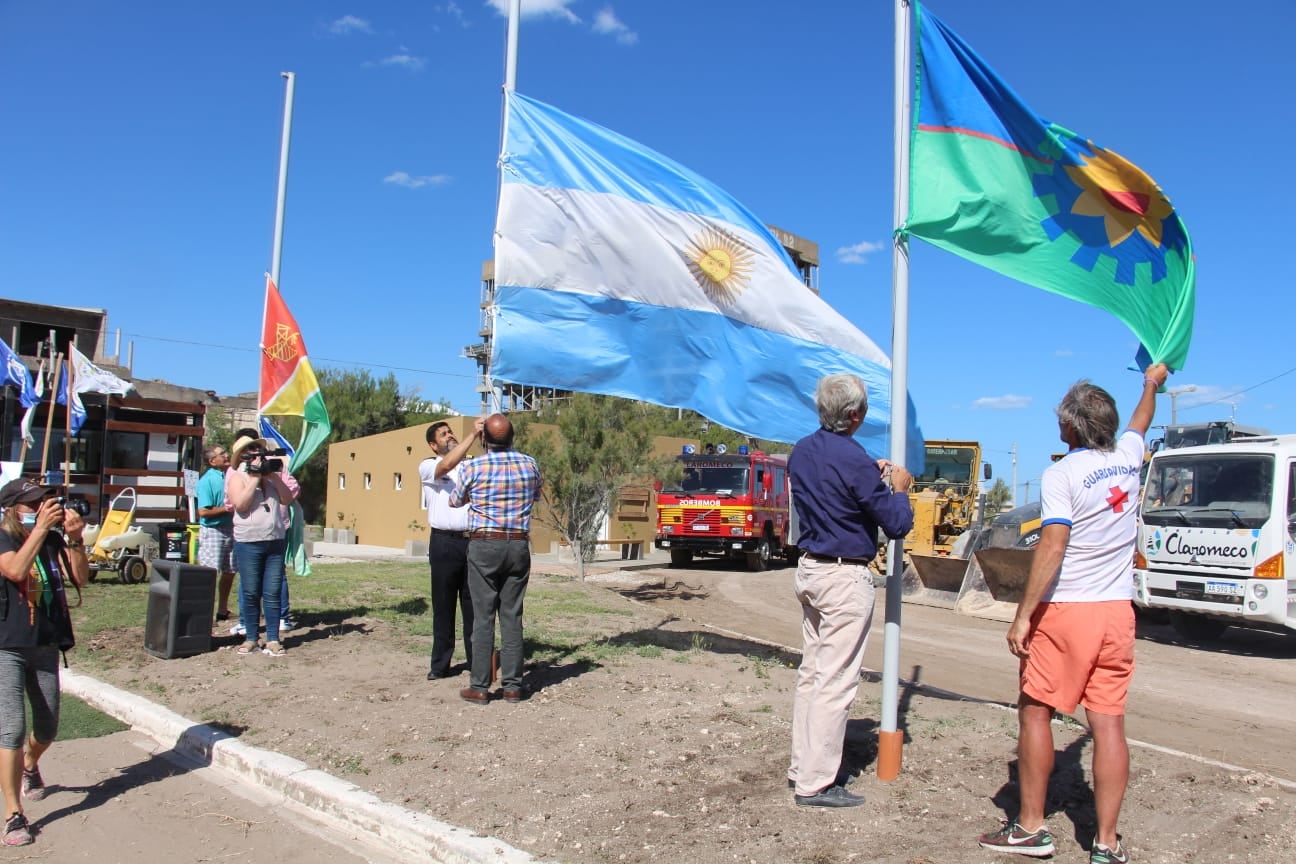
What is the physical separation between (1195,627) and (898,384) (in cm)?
1083

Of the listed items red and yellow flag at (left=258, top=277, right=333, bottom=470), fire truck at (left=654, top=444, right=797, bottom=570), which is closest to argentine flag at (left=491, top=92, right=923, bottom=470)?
red and yellow flag at (left=258, top=277, right=333, bottom=470)

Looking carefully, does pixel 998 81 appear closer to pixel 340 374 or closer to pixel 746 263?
pixel 746 263

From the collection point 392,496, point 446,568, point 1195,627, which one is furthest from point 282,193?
point 392,496

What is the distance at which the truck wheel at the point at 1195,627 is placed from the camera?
13539 mm

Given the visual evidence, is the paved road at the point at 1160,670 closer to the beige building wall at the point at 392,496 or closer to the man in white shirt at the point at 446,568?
the man in white shirt at the point at 446,568

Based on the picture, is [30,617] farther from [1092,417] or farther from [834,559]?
[1092,417]

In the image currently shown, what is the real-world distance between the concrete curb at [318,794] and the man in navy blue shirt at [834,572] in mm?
1418

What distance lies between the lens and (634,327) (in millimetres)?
6840

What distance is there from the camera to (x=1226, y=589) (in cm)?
1191

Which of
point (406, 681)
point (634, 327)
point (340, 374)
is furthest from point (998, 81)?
point (340, 374)

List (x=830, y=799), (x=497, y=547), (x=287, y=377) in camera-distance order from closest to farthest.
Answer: (x=830, y=799)
(x=497, y=547)
(x=287, y=377)

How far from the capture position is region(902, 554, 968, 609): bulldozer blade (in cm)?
1614

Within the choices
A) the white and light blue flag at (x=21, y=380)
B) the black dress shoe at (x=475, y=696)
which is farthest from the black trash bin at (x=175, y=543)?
the black dress shoe at (x=475, y=696)

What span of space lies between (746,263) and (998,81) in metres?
2.05
